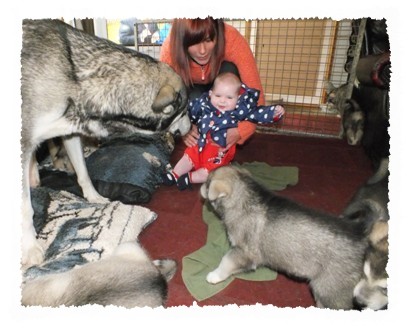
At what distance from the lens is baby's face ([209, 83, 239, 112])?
9.73ft

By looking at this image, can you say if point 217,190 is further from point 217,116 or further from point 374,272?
point 217,116

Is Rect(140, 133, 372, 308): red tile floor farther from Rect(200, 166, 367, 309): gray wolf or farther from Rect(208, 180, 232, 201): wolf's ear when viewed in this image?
Rect(208, 180, 232, 201): wolf's ear

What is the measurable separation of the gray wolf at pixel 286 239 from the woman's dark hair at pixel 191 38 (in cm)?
141

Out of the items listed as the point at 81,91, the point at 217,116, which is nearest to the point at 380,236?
the point at 81,91

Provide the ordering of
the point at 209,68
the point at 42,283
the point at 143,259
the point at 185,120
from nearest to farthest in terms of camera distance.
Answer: the point at 42,283 < the point at 143,259 < the point at 185,120 < the point at 209,68

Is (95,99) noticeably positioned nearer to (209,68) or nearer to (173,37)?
(173,37)

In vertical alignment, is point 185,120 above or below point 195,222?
above

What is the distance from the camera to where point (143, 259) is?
181 cm

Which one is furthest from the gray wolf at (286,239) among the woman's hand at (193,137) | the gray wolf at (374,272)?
the woman's hand at (193,137)

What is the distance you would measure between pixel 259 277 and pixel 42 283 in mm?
1241

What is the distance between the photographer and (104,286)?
1.55 meters

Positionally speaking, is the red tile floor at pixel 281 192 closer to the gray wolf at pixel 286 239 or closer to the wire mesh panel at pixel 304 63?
the gray wolf at pixel 286 239

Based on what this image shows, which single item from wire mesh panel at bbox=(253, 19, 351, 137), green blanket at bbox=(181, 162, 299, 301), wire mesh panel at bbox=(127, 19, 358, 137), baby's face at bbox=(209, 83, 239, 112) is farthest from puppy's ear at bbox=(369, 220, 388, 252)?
wire mesh panel at bbox=(253, 19, 351, 137)

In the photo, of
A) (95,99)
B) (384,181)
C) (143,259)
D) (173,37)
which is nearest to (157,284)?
(143,259)
